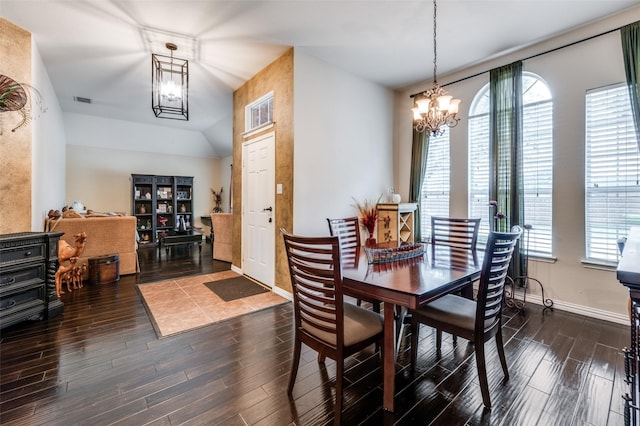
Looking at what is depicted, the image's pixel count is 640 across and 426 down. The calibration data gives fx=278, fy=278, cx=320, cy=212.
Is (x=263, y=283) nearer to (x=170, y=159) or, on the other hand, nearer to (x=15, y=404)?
(x=15, y=404)

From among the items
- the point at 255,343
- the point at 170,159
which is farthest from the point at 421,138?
the point at 170,159

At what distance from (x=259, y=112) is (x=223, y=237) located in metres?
2.69

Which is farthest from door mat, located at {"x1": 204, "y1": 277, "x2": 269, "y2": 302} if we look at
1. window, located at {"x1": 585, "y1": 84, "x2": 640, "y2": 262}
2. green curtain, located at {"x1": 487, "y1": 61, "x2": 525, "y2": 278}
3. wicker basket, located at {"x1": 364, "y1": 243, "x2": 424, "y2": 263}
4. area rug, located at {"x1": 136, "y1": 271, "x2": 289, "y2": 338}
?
window, located at {"x1": 585, "y1": 84, "x2": 640, "y2": 262}

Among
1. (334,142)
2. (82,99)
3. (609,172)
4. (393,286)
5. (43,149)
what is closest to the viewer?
(393,286)

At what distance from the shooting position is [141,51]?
141 inches

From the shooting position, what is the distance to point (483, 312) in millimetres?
1697

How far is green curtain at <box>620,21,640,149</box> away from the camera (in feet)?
8.77

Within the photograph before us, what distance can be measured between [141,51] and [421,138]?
4.12m

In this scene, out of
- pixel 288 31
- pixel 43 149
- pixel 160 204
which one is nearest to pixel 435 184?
pixel 288 31

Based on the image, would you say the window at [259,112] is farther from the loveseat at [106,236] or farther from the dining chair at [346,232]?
the loveseat at [106,236]

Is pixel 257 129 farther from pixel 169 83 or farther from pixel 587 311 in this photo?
pixel 587 311

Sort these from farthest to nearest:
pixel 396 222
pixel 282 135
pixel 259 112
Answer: pixel 259 112 → pixel 396 222 → pixel 282 135

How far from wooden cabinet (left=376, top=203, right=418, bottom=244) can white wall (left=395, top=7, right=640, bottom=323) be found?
5.28 ft

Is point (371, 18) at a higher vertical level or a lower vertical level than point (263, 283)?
higher
